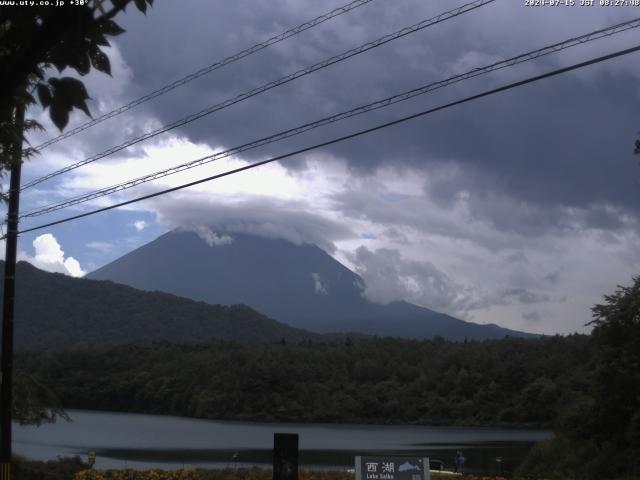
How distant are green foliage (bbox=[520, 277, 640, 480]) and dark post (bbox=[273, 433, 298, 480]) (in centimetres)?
1421

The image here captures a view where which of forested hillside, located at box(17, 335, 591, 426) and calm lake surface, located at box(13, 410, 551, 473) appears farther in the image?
forested hillside, located at box(17, 335, 591, 426)

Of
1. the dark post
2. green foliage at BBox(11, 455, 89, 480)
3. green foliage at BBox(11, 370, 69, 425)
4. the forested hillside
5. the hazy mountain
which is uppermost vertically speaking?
the hazy mountain

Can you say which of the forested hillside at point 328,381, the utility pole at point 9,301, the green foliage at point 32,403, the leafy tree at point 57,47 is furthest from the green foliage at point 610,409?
the forested hillside at point 328,381

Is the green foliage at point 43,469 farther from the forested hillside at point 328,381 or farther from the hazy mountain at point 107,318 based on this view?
the hazy mountain at point 107,318

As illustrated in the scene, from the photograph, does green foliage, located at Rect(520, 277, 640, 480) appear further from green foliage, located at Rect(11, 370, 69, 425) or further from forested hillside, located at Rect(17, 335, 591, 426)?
forested hillside, located at Rect(17, 335, 591, 426)

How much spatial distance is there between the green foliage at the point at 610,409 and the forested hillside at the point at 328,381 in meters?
64.2

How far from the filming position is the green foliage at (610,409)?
24.3m

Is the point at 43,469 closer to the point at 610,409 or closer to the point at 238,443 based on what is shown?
the point at 610,409

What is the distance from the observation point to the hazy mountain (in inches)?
6496

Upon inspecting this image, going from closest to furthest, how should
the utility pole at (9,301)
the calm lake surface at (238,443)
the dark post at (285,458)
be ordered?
the dark post at (285,458), the utility pole at (9,301), the calm lake surface at (238,443)

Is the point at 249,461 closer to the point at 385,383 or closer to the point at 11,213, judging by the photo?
the point at 11,213

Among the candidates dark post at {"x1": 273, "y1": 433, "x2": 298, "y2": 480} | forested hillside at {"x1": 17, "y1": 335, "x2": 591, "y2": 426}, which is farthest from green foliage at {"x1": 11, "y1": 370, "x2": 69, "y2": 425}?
forested hillside at {"x1": 17, "y1": 335, "x2": 591, "y2": 426}

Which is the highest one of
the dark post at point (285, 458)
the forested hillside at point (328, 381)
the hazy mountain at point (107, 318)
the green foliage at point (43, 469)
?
the hazy mountain at point (107, 318)

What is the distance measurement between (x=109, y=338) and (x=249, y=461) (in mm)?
131048
